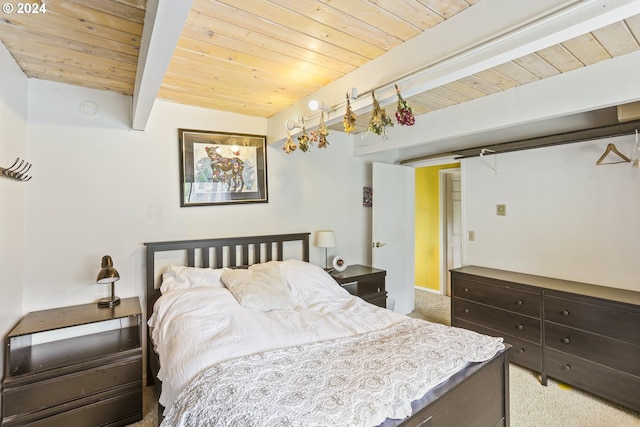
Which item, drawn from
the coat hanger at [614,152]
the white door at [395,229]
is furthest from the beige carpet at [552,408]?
the coat hanger at [614,152]

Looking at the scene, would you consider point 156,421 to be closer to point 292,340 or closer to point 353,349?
point 292,340

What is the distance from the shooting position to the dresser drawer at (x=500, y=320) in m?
2.65

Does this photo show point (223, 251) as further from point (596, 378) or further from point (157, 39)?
point (596, 378)

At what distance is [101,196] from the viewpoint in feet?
8.07

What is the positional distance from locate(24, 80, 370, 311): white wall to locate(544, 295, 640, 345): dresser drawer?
2.76 m

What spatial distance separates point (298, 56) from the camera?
6.43ft

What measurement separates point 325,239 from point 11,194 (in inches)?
101

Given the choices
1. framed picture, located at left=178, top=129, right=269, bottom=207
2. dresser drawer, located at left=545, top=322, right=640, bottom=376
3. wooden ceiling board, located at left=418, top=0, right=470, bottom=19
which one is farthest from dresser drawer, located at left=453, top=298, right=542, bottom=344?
wooden ceiling board, located at left=418, top=0, right=470, bottom=19

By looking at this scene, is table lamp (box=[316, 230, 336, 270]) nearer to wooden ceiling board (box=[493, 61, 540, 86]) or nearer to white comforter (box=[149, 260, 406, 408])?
white comforter (box=[149, 260, 406, 408])

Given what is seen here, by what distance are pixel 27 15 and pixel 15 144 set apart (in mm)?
913

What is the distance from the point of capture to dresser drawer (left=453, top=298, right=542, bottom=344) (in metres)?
2.65

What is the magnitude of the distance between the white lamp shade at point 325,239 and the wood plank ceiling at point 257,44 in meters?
1.57

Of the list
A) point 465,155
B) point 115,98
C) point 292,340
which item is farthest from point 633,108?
point 115,98

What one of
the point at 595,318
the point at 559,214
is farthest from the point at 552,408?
the point at 559,214
